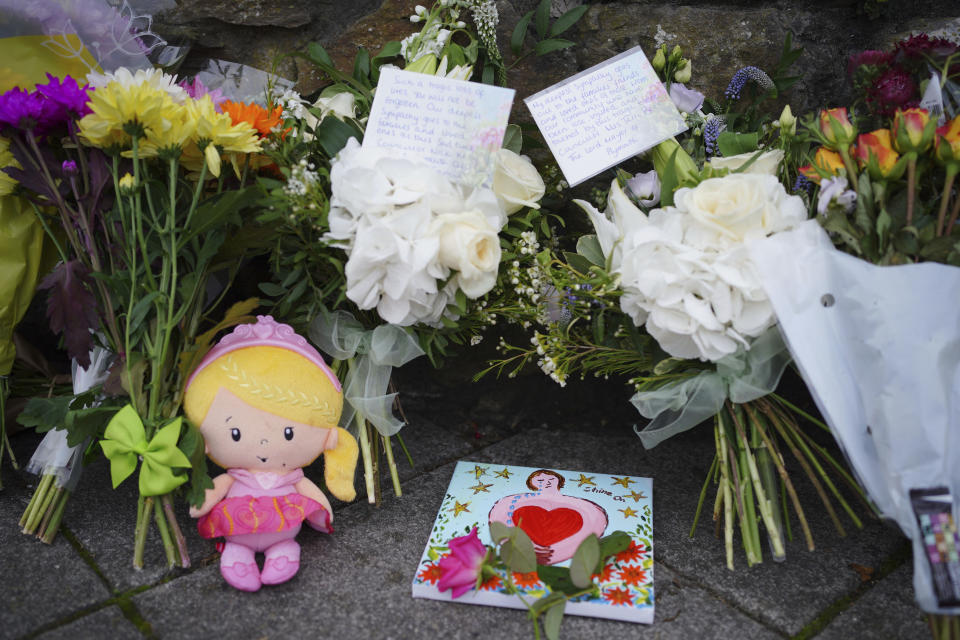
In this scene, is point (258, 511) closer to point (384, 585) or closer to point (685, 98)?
point (384, 585)

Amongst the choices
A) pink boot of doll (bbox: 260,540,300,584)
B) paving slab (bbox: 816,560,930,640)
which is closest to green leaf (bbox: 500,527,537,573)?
pink boot of doll (bbox: 260,540,300,584)

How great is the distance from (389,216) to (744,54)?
1.08 meters

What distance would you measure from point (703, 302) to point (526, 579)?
610 millimetres

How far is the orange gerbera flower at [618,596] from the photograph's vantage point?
1.30 meters

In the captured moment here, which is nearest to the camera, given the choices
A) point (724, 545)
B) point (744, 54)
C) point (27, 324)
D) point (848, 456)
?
point (848, 456)

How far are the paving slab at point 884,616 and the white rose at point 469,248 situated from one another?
2.89ft

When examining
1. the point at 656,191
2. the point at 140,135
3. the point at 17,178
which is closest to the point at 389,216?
the point at 140,135

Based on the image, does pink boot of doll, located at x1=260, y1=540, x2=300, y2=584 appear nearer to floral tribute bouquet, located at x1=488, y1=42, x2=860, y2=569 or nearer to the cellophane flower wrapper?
floral tribute bouquet, located at x1=488, y1=42, x2=860, y2=569

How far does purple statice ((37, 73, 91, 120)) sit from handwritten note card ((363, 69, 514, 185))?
548 mm

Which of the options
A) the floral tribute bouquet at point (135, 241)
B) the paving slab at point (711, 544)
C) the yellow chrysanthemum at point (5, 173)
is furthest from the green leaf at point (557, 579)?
the yellow chrysanthemum at point (5, 173)

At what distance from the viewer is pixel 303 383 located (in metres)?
1.44

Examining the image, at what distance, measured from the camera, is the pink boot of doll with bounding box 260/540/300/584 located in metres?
1.36

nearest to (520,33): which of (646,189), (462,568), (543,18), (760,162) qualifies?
(543,18)

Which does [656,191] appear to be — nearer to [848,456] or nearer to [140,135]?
[848,456]
